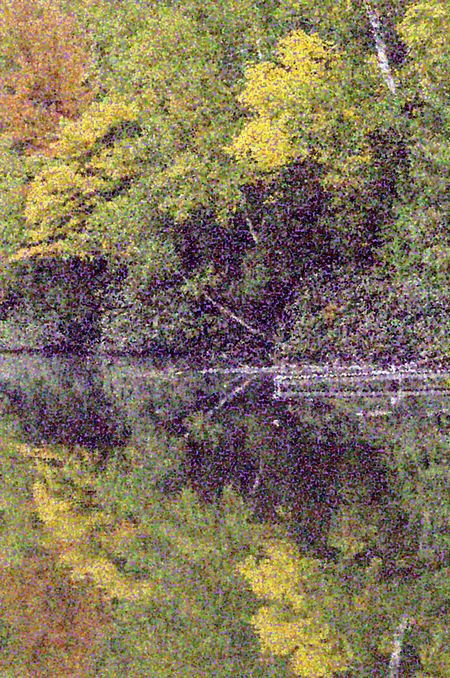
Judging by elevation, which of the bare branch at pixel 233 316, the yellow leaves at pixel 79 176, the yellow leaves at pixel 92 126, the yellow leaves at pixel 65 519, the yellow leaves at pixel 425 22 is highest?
the yellow leaves at pixel 425 22

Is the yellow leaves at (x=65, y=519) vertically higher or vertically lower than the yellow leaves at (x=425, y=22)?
lower

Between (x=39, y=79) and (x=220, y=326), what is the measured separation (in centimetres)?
1000

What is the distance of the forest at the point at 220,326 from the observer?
4.82 m

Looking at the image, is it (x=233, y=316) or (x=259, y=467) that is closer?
(x=259, y=467)

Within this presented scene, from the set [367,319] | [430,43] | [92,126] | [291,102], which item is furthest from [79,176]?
[430,43]

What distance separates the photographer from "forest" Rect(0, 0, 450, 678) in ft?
15.8

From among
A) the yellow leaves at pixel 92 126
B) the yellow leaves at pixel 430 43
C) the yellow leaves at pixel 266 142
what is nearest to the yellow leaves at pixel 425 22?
the yellow leaves at pixel 430 43

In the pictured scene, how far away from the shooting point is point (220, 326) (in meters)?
22.6

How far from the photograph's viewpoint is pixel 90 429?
42.9 feet

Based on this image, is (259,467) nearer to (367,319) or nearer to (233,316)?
(367,319)

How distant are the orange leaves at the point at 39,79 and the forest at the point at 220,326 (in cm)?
8

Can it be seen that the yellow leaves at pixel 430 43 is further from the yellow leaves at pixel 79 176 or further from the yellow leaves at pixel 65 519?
the yellow leaves at pixel 65 519

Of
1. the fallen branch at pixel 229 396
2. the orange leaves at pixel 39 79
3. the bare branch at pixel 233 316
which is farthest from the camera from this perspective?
the orange leaves at pixel 39 79

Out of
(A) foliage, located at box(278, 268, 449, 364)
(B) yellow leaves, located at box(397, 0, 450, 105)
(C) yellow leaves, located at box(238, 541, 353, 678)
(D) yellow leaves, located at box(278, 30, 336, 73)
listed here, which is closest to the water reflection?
(C) yellow leaves, located at box(238, 541, 353, 678)
